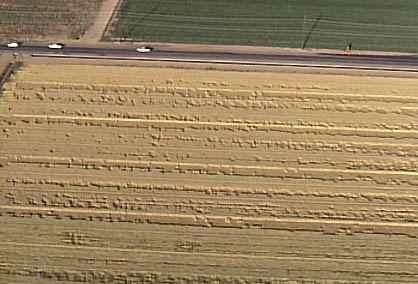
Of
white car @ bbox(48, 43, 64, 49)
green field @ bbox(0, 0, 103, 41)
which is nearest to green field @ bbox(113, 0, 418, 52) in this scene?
green field @ bbox(0, 0, 103, 41)

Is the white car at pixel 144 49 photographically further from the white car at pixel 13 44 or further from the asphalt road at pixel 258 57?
the white car at pixel 13 44

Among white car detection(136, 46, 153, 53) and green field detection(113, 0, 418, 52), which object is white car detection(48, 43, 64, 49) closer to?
green field detection(113, 0, 418, 52)

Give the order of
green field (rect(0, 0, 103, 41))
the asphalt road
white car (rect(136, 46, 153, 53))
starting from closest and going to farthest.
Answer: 1. the asphalt road
2. white car (rect(136, 46, 153, 53))
3. green field (rect(0, 0, 103, 41))

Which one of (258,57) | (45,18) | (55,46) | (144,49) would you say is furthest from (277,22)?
(45,18)

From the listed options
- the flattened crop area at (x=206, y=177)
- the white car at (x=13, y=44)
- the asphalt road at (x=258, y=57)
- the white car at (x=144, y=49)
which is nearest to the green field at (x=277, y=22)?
the white car at (x=144, y=49)

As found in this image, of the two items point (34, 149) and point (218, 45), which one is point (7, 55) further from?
point (218, 45)

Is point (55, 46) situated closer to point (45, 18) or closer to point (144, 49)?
point (45, 18)
